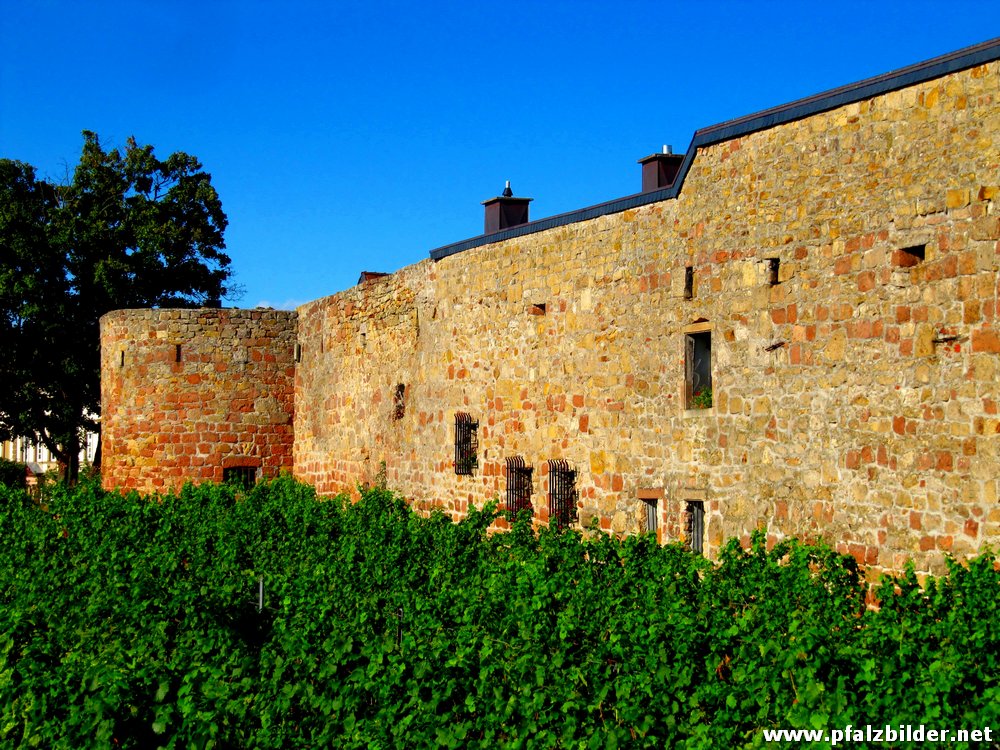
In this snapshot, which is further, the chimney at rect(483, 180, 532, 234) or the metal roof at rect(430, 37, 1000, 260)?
the chimney at rect(483, 180, 532, 234)

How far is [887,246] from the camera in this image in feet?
30.3

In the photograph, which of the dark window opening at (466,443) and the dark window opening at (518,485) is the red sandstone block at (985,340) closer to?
the dark window opening at (518,485)

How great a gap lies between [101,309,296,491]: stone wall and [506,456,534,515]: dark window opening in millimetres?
7313

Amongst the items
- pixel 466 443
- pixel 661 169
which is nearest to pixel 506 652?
pixel 661 169

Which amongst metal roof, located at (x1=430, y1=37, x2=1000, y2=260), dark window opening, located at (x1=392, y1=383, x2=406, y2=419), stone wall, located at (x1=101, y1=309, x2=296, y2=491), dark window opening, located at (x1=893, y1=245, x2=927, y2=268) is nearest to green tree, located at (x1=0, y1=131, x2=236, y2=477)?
stone wall, located at (x1=101, y1=309, x2=296, y2=491)

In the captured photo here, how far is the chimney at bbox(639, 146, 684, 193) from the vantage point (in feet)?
42.6

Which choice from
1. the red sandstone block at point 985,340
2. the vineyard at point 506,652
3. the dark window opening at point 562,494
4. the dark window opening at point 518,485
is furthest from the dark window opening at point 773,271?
the dark window opening at point 518,485

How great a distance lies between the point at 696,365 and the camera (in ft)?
37.3

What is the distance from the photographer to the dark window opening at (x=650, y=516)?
458 inches

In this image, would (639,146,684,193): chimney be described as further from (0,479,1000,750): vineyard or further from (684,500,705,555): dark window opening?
(0,479,1000,750): vineyard

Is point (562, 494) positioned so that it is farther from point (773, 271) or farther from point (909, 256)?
point (909, 256)

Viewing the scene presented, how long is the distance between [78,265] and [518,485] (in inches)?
610

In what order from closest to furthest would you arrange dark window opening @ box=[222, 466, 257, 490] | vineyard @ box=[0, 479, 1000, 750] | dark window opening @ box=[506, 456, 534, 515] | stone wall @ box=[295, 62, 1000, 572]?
vineyard @ box=[0, 479, 1000, 750]
stone wall @ box=[295, 62, 1000, 572]
dark window opening @ box=[506, 456, 534, 515]
dark window opening @ box=[222, 466, 257, 490]

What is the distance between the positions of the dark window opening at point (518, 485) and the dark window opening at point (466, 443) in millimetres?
893
